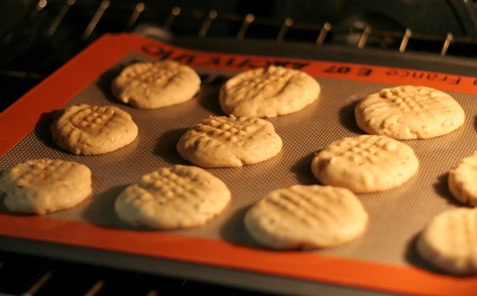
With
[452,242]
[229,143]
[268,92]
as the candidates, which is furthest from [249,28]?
[452,242]

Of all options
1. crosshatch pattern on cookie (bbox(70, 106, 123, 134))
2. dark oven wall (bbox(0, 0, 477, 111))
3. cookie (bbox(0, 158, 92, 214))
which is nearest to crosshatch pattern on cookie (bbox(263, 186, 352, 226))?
cookie (bbox(0, 158, 92, 214))

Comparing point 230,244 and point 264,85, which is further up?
→ point 264,85

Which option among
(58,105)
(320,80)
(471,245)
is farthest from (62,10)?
(471,245)

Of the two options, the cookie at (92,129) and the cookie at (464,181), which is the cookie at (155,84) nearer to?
the cookie at (92,129)

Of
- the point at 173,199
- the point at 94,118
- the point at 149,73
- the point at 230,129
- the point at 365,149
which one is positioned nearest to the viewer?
the point at 173,199

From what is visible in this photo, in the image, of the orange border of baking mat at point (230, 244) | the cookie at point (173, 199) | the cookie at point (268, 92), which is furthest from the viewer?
the cookie at point (268, 92)

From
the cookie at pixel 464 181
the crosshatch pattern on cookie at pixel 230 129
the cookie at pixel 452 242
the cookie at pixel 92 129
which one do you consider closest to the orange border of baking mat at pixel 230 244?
the cookie at pixel 452 242

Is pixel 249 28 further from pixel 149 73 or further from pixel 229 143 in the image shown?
pixel 229 143
